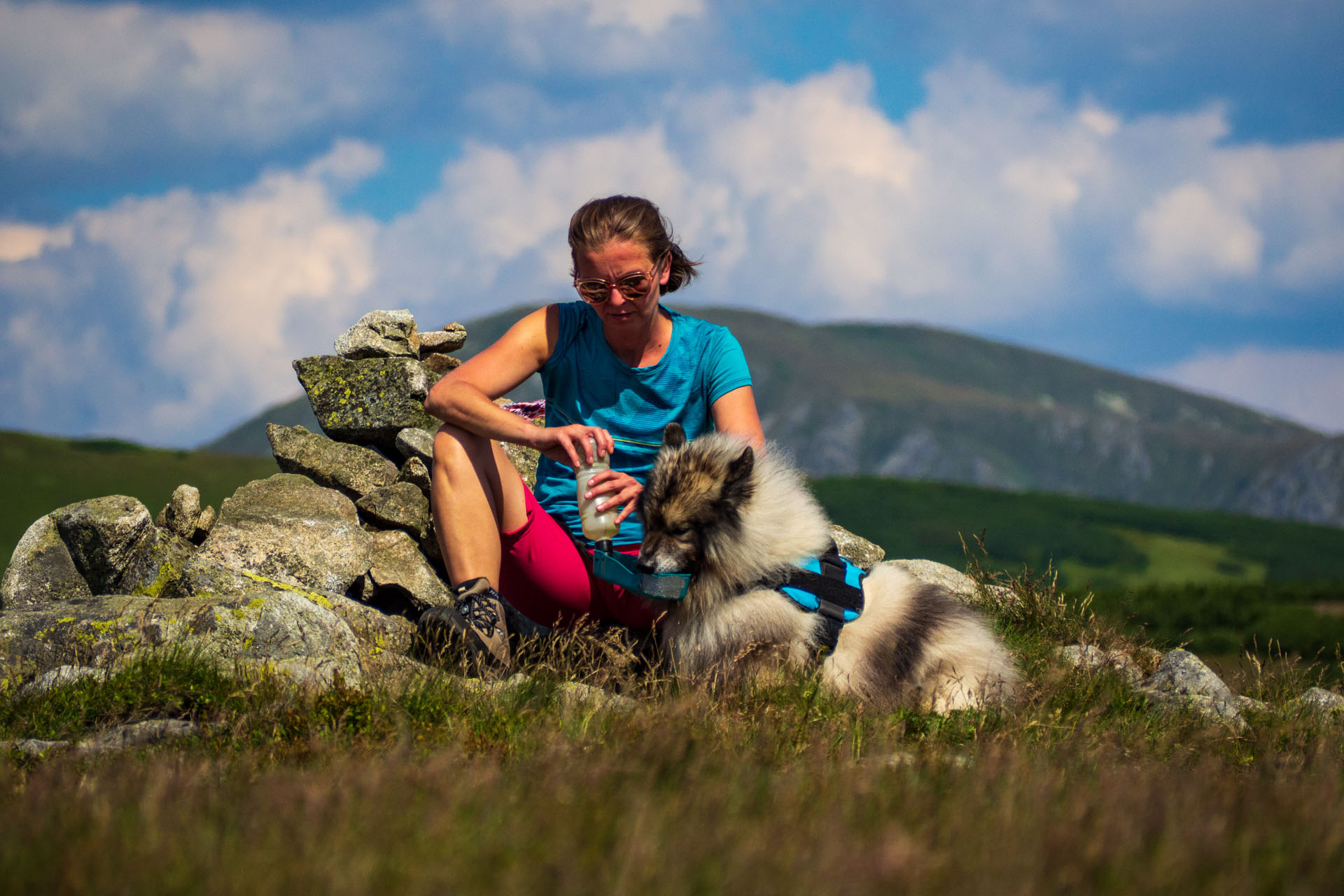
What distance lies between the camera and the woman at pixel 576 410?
6176mm

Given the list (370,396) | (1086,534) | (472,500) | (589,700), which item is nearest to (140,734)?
(589,700)

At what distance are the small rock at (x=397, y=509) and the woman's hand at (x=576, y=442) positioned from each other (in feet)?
13.6

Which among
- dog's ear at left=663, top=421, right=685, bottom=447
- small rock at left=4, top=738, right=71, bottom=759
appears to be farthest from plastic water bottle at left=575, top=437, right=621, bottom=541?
small rock at left=4, top=738, right=71, bottom=759

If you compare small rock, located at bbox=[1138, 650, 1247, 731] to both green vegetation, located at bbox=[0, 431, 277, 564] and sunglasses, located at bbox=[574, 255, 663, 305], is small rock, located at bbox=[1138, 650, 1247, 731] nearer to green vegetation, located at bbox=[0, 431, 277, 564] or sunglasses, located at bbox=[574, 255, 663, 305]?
sunglasses, located at bbox=[574, 255, 663, 305]

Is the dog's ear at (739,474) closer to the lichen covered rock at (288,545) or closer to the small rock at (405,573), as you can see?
the small rock at (405,573)

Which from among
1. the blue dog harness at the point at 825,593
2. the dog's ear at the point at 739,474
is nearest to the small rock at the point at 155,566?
the dog's ear at the point at 739,474

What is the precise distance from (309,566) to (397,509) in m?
1.15

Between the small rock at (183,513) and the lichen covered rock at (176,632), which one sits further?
the small rock at (183,513)

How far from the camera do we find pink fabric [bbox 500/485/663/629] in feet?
21.5

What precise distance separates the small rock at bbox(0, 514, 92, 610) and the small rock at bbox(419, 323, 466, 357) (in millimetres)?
4116

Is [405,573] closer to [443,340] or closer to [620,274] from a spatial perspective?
[443,340]

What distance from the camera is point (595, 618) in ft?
22.5

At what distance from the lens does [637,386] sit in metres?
6.55

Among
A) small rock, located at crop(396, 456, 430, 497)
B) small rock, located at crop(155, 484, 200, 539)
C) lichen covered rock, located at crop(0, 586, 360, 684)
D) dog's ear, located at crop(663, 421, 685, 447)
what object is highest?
dog's ear, located at crop(663, 421, 685, 447)
